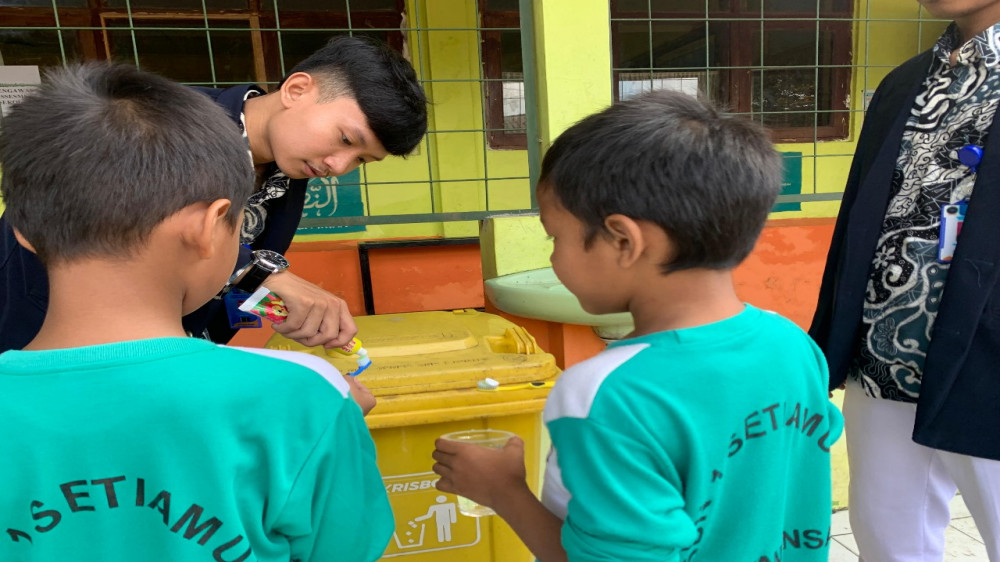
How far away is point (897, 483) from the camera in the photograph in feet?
4.02

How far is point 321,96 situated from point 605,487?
0.99m

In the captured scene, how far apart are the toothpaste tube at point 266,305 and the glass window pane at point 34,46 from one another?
3.16m

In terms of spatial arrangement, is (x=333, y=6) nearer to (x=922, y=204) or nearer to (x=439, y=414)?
(x=439, y=414)

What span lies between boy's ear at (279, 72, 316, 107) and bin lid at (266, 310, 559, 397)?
499mm

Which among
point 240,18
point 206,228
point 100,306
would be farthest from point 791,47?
point 100,306

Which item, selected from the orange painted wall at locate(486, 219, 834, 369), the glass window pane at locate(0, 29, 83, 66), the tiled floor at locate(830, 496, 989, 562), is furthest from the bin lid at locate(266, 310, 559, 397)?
the glass window pane at locate(0, 29, 83, 66)

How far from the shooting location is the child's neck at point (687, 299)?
0.72m

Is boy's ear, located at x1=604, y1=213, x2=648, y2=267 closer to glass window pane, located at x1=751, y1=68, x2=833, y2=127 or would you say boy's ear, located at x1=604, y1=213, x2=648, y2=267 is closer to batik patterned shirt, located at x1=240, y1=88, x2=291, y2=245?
batik patterned shirt, located at x1=240, y1=88, x2=291, y2=245

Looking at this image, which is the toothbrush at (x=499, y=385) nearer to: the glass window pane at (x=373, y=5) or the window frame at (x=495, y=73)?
the window frame at (x=495, y=73)

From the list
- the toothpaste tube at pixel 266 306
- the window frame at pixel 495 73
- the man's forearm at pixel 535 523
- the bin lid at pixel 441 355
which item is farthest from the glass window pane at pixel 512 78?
the man's forearm at pixel 535 523

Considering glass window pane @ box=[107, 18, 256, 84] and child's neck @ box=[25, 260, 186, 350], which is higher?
glass window pane @ box=[107, 18, 256, 84]

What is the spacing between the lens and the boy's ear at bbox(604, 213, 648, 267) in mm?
682

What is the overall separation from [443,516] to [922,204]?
3.49 ft

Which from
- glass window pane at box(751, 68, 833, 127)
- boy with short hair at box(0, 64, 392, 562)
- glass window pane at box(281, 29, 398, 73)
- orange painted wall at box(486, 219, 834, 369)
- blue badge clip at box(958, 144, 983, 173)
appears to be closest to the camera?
boy with short hair at box(0, 64, 392, 562)
